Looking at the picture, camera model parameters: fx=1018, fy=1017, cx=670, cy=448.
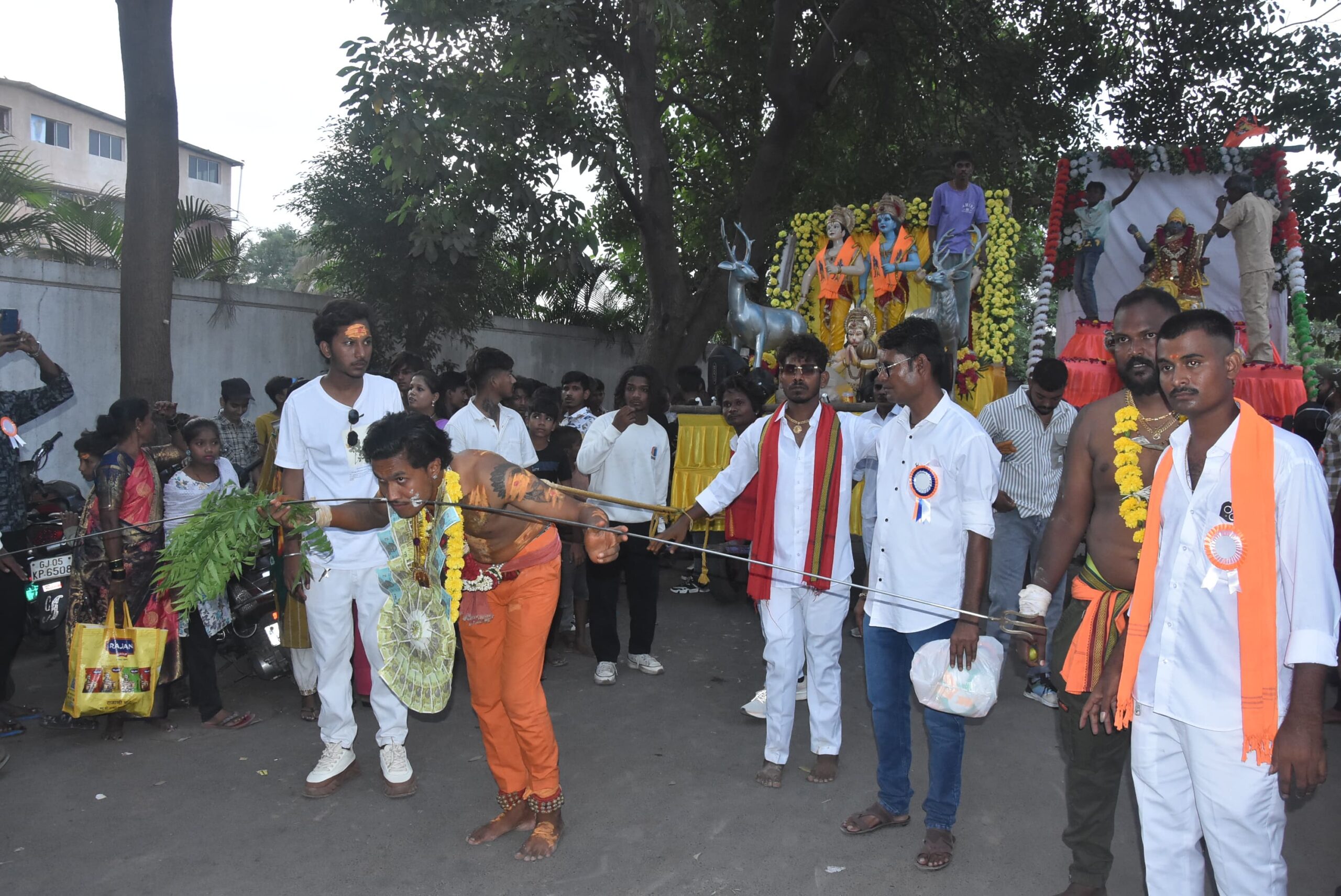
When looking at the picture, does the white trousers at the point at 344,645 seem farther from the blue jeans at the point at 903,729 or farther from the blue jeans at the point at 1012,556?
the blue jeans at the point at 1012,556

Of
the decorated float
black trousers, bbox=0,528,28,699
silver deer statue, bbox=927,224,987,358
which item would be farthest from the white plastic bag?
the decorated float

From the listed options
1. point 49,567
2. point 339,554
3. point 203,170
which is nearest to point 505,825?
point 339,554

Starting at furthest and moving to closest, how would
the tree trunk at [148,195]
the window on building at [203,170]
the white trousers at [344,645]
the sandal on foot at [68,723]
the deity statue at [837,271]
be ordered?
the window on building at [203,170] → the deity statue at [837,271] → the tree trunk at [148,195] → the sandal on foot at [68,723] → the white trousers at [344,645]

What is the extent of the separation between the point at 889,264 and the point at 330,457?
274 inches

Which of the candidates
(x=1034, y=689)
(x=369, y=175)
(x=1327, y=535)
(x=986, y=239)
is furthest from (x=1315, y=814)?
(x=369, y=175)

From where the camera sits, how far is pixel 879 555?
4.09 metres

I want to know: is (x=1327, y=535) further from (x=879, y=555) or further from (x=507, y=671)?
(x=507, y=671)

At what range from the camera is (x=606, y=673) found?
20.2ft

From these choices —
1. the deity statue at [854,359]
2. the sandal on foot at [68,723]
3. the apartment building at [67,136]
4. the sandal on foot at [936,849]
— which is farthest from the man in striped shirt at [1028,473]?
the apartment building at [67,136]

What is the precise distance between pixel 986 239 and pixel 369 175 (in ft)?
24.4

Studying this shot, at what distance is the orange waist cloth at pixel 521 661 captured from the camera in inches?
155

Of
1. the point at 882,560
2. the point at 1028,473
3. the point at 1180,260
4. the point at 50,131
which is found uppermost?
the point at 50,131

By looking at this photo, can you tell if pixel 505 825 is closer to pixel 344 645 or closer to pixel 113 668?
pixel 344 645

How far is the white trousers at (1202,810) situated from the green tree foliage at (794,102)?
9.22 m
